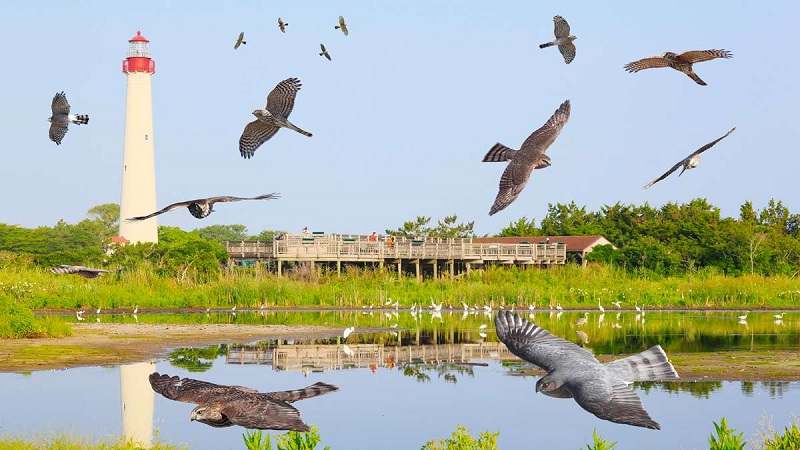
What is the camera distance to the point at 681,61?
15.3 meters

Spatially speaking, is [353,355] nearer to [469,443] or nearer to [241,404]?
[469,443]

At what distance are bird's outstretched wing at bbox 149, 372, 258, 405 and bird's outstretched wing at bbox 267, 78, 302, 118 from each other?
572cm

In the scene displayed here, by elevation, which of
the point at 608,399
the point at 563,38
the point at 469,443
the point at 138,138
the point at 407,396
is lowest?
the point at 407,396

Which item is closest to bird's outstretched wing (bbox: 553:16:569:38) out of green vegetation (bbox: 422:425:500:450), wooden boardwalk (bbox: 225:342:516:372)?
green vegetation (bbox: 422:425:500:450)

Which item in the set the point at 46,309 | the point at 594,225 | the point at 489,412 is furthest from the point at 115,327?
the point at 594,225

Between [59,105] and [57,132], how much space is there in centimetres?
53

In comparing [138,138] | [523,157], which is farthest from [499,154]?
→ [138,138]

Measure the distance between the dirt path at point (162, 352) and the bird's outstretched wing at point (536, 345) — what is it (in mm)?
18331

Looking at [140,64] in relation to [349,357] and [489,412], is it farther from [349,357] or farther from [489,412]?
[489,412]

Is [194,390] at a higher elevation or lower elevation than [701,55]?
lower

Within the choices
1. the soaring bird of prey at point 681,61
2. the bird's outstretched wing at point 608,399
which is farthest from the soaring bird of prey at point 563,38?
the bird's outstretched wing at point 608,399

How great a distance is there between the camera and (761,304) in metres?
58.9

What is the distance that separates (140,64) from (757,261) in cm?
3797

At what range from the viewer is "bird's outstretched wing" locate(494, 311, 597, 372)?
10.6m
